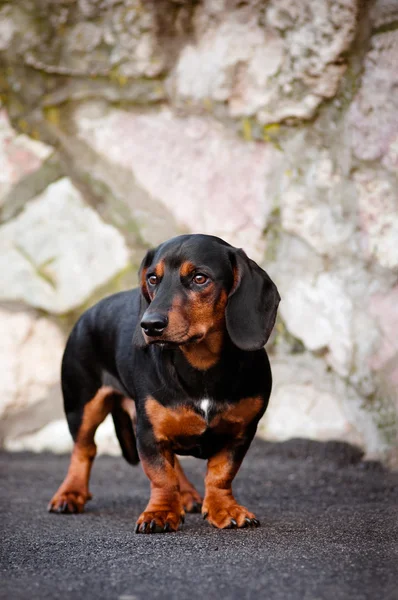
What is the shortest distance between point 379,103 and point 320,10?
0.64m

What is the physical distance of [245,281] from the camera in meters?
3.20

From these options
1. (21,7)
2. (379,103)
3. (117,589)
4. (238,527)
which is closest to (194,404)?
(238,527)

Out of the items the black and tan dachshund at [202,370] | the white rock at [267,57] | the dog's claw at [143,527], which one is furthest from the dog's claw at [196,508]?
the white rock at [267,57]

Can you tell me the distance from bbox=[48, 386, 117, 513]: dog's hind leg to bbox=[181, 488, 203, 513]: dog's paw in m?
0.41

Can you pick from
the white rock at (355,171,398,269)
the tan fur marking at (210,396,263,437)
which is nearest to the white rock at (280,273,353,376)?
the white rock at (355,171,398,269)

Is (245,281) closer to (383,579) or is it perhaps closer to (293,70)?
(383,579)

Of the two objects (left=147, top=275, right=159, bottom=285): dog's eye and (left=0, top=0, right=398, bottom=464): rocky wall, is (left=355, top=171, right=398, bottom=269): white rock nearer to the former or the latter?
(left=0, top=0, right=398, bottom=464): rocky wall

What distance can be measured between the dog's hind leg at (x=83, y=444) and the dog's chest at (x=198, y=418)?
73 centimetres

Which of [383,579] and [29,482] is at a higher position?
[383,579]

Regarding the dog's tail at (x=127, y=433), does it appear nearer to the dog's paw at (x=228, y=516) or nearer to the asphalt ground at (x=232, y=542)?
the asphalt ground at (x=232, y=542)

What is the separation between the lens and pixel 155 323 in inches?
115

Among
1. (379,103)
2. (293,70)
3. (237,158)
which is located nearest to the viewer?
(379,103)

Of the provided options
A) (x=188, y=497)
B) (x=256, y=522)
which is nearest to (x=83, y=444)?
(x=188, y=497)

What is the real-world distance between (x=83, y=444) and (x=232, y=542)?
4.11ft
